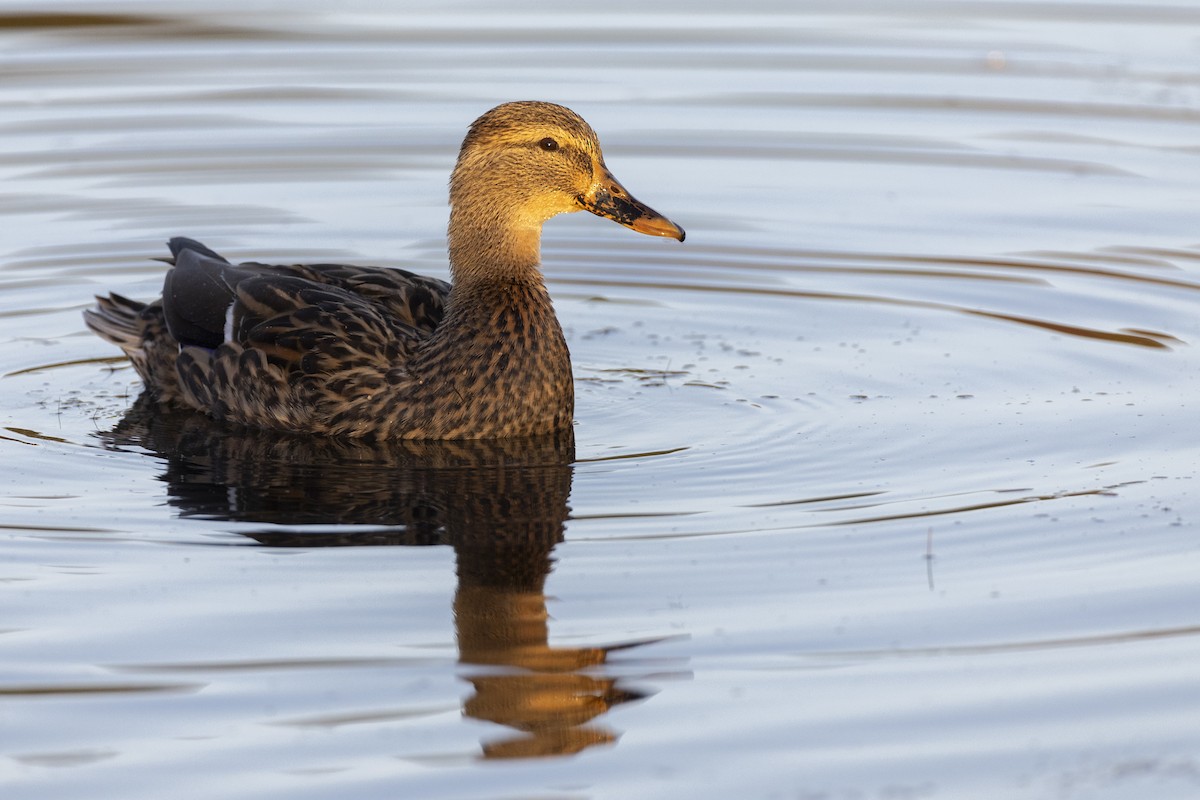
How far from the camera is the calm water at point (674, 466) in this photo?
5.66 metres

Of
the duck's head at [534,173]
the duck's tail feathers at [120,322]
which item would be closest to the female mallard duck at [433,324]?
the duck's head at [534,173]

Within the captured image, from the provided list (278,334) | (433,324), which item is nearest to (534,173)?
(433,324)

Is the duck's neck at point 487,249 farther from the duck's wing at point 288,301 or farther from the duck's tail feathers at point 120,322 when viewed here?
the duck's tail feathers at point 120,322

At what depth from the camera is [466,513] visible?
763 centimetres

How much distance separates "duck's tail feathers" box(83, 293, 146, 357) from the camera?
998cm

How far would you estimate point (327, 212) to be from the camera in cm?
1277

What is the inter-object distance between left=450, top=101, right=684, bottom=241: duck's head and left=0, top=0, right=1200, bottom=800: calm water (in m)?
0.97

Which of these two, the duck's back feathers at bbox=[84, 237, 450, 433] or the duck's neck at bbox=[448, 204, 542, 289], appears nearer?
the duck's back feathers at bbox=[84, 237, 450, 433]

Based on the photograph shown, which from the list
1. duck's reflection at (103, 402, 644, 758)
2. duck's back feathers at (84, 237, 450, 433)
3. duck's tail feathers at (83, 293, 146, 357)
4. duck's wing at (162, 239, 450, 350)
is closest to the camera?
duck's reflection at (103, 402, 644, 758)

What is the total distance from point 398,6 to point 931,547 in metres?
12.1

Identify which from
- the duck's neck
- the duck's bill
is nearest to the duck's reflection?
the duck's neck

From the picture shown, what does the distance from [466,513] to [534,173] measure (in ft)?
6.86

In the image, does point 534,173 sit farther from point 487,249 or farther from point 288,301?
point 288,301

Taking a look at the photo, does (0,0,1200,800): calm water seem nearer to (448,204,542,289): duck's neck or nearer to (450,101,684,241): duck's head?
(448,204,542,289): duck's neck
